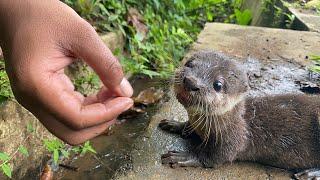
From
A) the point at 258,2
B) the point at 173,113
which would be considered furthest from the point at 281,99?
the point at 258,2

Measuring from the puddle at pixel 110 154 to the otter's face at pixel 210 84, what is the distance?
574mm

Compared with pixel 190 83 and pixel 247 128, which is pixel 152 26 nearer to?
pixel 247 128

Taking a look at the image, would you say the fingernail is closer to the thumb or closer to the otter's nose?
the thumb

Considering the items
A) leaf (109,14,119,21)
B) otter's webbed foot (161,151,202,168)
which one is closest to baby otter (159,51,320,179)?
otter's webbed foot (161,151,202,168)

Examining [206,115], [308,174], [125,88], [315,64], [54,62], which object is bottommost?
[315,64]

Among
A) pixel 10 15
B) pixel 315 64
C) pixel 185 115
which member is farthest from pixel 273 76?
pixel 10 15

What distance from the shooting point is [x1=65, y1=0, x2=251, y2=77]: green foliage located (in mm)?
4301

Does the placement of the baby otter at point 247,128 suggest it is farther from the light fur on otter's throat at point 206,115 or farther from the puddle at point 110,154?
the puddle at point 110,154

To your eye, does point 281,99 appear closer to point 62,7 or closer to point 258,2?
point 62,7

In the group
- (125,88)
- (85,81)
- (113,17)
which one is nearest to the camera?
(125,88)

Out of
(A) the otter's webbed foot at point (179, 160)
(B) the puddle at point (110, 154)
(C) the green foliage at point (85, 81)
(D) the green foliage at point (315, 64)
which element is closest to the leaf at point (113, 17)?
(C) the green foliage at point (85, 81)

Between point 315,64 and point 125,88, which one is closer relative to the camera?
point 125,88

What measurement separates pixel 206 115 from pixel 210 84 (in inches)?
7.2

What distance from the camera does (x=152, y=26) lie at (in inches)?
203
